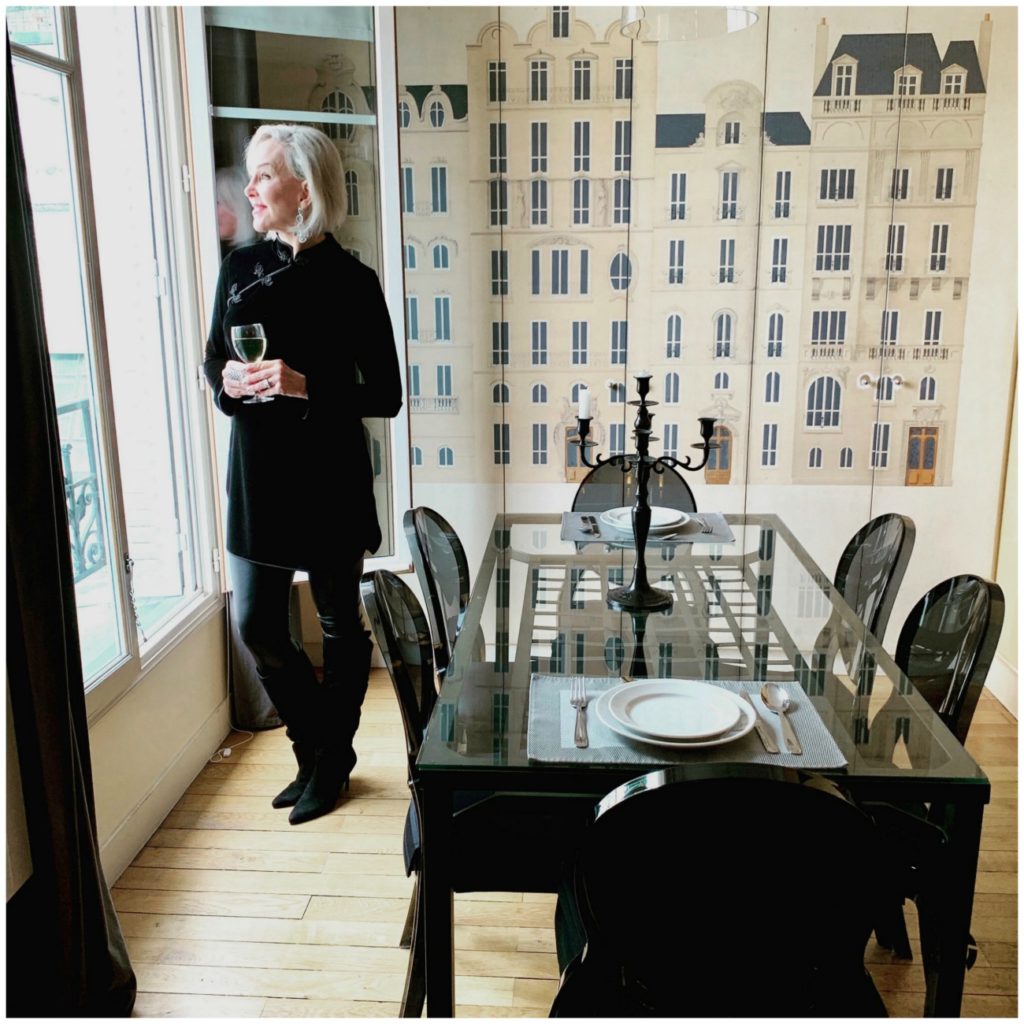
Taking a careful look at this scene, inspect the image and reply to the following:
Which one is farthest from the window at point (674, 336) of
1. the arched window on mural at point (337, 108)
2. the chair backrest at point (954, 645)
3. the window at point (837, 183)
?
the chair backrest at point (954, 645)

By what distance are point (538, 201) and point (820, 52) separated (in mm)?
1062

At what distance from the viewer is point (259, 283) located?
8.70 ft

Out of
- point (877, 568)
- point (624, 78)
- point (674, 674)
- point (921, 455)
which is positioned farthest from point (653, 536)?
point (624, 78)

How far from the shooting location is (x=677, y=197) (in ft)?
11.7

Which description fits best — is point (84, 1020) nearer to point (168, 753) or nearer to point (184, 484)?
point (168, 753)

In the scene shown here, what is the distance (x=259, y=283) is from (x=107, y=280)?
44 centimetres

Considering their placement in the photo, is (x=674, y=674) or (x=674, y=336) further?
(x=674, y=336)

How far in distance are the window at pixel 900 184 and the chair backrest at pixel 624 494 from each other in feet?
4.23

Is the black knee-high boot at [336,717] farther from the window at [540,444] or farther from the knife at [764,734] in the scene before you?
the knife at [764,734]

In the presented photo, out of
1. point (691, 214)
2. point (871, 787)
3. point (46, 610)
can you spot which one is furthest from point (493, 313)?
point (871, 787)

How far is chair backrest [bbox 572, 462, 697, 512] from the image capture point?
10.2 feet

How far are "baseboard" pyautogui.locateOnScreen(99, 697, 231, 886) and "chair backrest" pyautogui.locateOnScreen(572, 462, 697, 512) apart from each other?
1.33 meters

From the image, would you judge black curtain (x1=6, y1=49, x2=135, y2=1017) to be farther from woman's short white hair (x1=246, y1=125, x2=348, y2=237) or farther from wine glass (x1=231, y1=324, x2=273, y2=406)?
woman's short white hair (x1=246, y1=125, x2=348, y2=237)

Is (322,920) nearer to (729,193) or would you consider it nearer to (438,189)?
(438,189)
